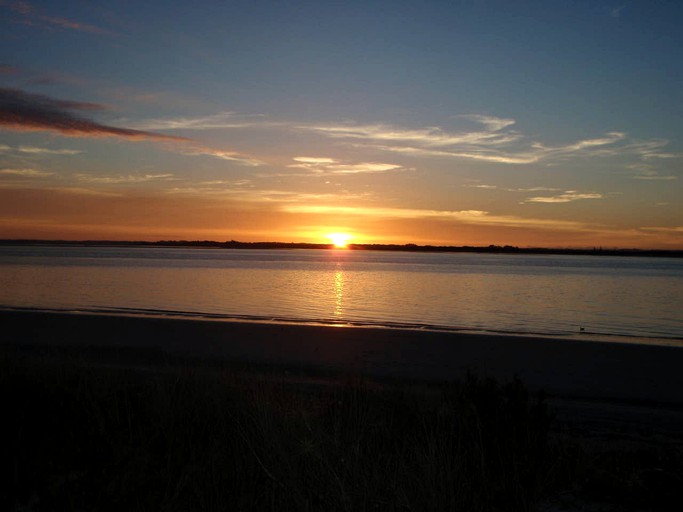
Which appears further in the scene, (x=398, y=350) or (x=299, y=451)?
(x=398, y=350)

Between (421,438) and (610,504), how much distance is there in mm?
1798

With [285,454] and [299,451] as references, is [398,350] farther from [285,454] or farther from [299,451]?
[285,454]

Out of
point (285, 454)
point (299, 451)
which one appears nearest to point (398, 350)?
point (299, 451)

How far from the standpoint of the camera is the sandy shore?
45.6 ft

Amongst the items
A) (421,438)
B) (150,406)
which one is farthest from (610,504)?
(150,406)

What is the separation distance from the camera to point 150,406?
6773 millimetres

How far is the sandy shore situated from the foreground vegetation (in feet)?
21.8

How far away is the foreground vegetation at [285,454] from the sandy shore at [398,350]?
6.64m

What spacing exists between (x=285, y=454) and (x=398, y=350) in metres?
12.3

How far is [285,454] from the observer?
18.2 ft

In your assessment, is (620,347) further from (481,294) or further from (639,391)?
(481,294)

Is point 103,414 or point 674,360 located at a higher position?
point 103,414

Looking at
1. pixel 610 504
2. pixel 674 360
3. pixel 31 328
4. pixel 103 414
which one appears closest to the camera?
pixel 610 504

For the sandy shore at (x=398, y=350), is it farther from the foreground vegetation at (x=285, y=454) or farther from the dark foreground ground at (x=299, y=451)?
the foreground vegetation at (x=285, y=454)
